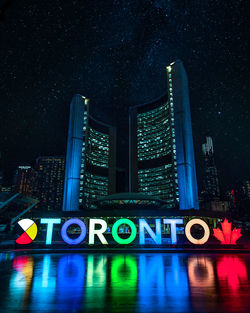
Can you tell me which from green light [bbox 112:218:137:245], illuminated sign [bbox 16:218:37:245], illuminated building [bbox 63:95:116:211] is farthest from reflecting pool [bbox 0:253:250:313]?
illuminated building [bbox 63:95:116:211]

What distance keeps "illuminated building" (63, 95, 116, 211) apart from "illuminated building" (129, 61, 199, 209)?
21.7m

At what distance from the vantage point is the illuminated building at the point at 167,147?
8275 centimetres

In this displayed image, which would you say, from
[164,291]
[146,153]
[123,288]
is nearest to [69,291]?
[123,288]

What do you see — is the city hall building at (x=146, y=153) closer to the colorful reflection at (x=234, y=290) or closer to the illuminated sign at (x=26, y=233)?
the illuminated sign at (x=26, y=233)

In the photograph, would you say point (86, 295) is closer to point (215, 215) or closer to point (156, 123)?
point (215, 215)

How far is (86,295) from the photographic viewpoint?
20.5 ft

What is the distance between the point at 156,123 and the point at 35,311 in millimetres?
120193

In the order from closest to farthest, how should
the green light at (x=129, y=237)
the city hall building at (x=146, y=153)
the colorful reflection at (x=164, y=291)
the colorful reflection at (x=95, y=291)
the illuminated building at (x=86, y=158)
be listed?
the colorful reflection at (x=164, y=291)
the colorful reflection at (x=95, y=291)
the green light at (x=129, y=237)
the city hall building at (x=146, y=153)
the illuminated building at (x=86, y=158)

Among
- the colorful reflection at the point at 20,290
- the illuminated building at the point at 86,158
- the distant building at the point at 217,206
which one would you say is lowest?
the colorful reflection at the point at 20,290

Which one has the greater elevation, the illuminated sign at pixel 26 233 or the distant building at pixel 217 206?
the distant building at pixel 217 206

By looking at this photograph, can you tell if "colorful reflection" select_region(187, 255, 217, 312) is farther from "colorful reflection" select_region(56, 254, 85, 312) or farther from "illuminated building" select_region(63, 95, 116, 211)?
"illuminated building" select_region(63, 95, 116, 211)

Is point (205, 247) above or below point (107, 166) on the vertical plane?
below

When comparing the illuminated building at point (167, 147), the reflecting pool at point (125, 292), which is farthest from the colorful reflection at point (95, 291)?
the illuminated building at point (167, 147)

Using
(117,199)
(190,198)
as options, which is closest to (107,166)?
(190,198)
